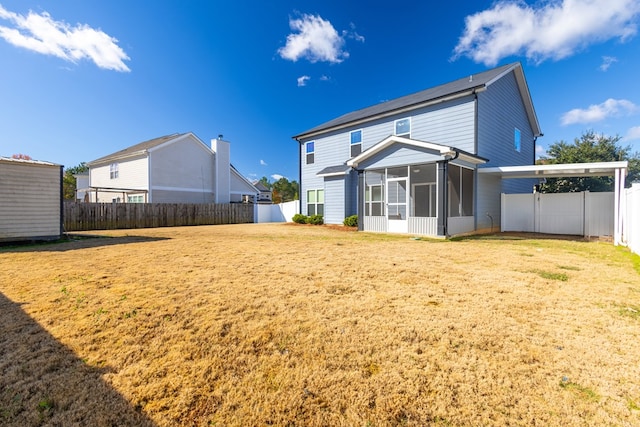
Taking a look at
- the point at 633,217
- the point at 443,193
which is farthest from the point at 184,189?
the point at 633,217

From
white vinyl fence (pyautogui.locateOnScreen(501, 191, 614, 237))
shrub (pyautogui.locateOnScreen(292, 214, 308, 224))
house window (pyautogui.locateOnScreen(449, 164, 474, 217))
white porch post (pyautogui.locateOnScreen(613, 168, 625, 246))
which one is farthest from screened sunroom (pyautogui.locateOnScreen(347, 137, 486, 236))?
shrub (pyautogui.locateOnScreen(292, 214, 308, 224))

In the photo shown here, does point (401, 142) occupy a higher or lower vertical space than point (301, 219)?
higher

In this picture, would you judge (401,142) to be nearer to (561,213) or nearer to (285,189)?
(561,213)

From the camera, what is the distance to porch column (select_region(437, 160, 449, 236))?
1056 cm

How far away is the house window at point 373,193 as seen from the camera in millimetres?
13594

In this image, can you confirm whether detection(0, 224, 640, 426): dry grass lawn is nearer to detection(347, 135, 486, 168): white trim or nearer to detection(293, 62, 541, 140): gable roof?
detection(347, 135, 486, 168): white trim

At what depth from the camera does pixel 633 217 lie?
775 cm

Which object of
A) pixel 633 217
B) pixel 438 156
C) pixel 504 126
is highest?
pixel 504 126

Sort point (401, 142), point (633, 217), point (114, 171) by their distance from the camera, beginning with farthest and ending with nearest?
point (114, 171)
point (401, 142)
point (633, 217)

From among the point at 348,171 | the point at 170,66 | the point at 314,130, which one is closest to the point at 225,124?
the point at 170,66

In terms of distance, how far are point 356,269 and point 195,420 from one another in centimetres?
405

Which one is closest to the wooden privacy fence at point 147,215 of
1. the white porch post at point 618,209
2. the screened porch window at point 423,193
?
the screened porch window at point 423,193

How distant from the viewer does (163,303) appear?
358 cm

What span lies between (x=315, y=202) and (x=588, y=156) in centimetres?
2131
